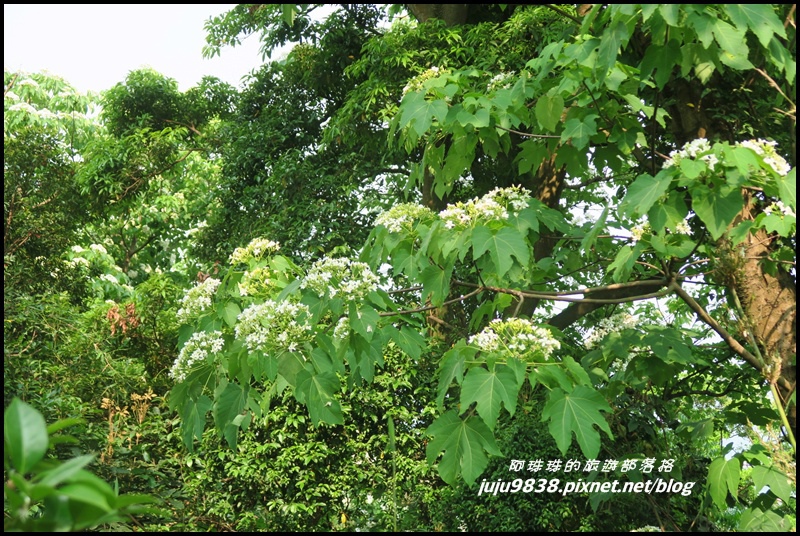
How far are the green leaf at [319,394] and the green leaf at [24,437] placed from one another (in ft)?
5.34

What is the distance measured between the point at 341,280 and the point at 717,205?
4.12ft

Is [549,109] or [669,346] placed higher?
[549,109]

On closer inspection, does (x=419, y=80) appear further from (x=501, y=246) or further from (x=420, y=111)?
(x=501, y=246)

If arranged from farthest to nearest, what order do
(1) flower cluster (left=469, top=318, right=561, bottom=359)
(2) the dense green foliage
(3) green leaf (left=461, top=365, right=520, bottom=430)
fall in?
1. (2) the dense green foliage
2. (1) flower cluster (left=469, top=318, right=561, bottom=359)
3. (3) green leaf (left=461, top=365, right=520, bottom=430)

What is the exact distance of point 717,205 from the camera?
7.87ft

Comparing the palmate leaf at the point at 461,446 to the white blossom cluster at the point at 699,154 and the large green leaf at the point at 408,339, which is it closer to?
the large green leaf at the point at 408,339

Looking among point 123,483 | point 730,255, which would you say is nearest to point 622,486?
point 730,255

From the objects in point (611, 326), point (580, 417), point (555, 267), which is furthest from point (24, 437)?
point (555, 267)

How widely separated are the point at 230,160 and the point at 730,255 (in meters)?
6.57

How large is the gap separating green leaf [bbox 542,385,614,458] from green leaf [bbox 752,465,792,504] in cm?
74

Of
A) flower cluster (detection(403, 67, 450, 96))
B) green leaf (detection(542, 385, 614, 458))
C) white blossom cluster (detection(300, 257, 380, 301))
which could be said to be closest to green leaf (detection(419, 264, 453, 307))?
white blossom cluster (detection(300, 257, 380, 301))

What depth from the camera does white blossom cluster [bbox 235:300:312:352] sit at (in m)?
2.62

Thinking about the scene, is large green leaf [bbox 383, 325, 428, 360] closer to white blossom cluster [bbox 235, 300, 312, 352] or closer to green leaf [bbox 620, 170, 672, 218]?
white blossom cluster [bbox 235, 300, 312, 352]

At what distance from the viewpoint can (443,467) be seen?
243cm
